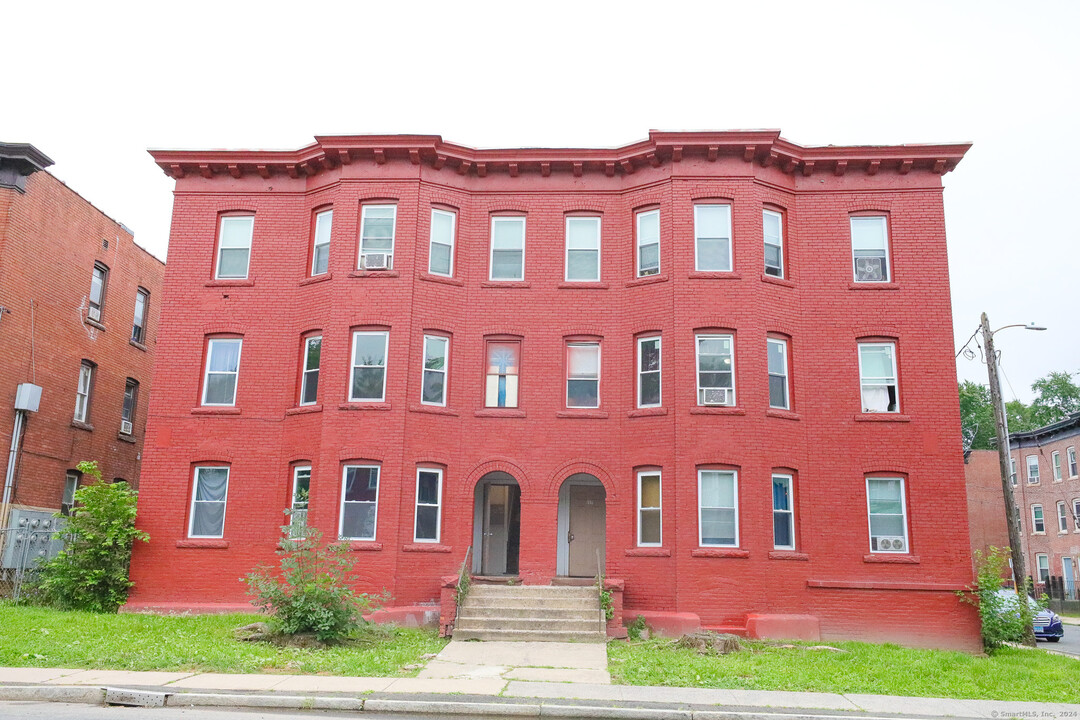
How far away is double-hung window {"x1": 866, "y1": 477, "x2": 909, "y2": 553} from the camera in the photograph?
763 inches

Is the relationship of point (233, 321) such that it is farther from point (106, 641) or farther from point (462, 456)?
point (106, 641)

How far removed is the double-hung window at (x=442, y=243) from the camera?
20938 millimetres

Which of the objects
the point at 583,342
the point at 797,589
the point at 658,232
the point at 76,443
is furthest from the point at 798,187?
the point at 76,443

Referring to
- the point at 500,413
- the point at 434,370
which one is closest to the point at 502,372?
the point at 500,413

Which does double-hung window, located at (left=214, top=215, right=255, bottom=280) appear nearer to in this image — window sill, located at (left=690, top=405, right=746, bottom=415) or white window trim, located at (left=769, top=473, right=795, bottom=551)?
A: window sill, located at (left=690, top=405, right=746, bottom=415)

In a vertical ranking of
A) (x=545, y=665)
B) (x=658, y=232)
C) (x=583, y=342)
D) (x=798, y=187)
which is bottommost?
(x=545, y=665)

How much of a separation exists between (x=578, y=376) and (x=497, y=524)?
163 inches

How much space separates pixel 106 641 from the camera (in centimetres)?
A: 1479

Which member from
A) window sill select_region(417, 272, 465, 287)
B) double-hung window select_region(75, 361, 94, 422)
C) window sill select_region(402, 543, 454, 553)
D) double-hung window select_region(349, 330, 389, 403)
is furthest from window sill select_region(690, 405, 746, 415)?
double-hung window select_region(75, 361, 94, 422)

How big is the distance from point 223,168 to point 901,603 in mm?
18592

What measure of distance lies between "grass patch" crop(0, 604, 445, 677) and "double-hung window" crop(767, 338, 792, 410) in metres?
9.02

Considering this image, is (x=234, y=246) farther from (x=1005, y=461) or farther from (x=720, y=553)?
(x=1005, y=461)

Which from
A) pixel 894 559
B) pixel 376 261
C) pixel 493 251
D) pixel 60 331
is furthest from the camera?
pixel 60 331

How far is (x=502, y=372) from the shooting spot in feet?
68.0
